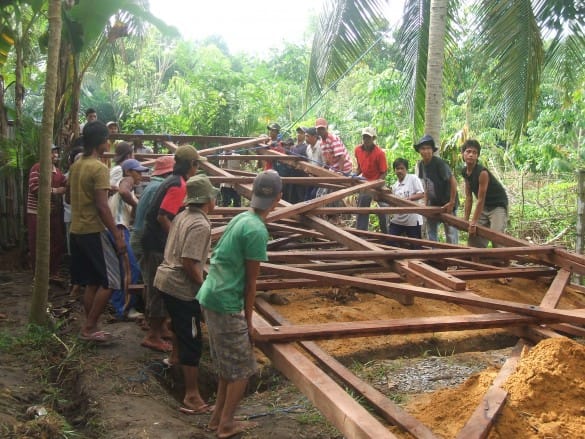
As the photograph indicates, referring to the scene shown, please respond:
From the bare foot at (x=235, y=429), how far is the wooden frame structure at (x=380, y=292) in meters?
0.46

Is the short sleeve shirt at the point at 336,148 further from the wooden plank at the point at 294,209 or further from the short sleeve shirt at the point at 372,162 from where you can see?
the wooden plank at the point at 294,209

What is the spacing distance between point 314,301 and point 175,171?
Result: 6.13ft

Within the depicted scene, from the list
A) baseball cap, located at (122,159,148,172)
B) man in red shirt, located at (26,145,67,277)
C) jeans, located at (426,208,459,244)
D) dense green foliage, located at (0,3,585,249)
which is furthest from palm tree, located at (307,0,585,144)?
man in red shirt, located at (26,145,67,277)

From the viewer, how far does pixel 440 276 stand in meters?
→ 3.91

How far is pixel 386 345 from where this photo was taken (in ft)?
14.7

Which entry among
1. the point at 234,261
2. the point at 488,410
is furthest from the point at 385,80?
the point at 488,410

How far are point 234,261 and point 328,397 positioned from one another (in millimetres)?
894

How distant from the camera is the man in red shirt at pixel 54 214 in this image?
20.7ft

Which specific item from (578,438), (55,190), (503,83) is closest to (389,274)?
(578,438)

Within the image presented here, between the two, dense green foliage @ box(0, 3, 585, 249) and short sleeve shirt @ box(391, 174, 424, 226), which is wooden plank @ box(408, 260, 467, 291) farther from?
dense green foliage @ box(0, 3, 585, 249)

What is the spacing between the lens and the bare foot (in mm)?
3178

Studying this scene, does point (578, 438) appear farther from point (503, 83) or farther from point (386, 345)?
point (503, 83)

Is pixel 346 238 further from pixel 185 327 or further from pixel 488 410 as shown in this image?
pixel 488 410

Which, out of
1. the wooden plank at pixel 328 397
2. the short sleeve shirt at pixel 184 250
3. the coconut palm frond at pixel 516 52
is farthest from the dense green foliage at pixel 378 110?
the wooden plank at pixel 328 397
